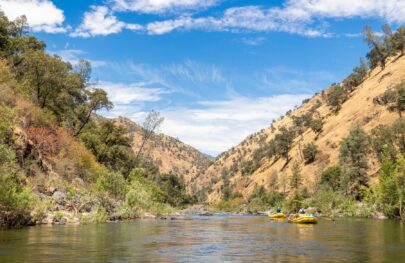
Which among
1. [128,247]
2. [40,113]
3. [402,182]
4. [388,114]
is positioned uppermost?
[388,114]

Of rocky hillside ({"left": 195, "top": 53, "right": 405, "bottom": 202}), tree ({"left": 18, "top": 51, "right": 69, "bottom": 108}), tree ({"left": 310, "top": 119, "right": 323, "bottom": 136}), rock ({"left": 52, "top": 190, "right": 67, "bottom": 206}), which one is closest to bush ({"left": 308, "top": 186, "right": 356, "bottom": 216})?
rocky hillside ({"left": 195, "top": 53, "right": 405, "bottom": 202})

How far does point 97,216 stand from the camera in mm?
52375

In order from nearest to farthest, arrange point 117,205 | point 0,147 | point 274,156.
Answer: point 0,147 < point 117,205 < point 274,156

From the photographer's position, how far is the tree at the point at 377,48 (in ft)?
492

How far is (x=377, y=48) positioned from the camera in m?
156

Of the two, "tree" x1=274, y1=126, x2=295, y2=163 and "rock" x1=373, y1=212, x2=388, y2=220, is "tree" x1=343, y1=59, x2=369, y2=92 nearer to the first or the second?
"tree" x1=274, y1=126, x2=295, y2=163

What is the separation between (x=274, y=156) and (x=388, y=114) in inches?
2396

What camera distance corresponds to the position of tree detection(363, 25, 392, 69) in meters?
150

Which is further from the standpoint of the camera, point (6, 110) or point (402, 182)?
point (402, 182)

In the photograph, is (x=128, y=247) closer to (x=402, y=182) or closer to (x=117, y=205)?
(x=117, y=205)

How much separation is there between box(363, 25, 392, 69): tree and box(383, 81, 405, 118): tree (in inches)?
1167

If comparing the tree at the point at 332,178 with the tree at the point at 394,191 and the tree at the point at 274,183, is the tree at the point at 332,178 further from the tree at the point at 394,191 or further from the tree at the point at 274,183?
the tree at the point at 394,191

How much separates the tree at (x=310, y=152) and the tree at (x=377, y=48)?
40.3 meters

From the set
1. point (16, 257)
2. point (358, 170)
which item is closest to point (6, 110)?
point (16, 257)
